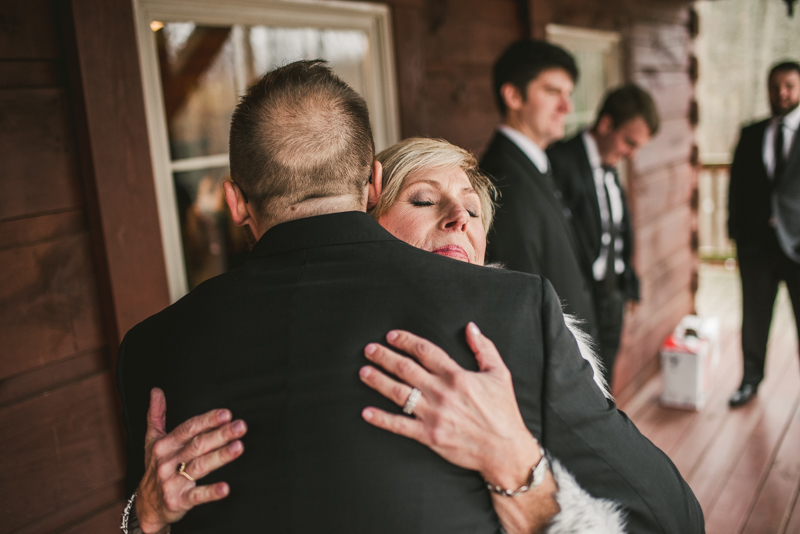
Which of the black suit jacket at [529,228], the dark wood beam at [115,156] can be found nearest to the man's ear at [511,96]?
the black suit jacket at [529,228]

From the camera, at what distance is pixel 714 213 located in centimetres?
780

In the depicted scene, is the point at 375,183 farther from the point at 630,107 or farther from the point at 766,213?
the point at 766,213

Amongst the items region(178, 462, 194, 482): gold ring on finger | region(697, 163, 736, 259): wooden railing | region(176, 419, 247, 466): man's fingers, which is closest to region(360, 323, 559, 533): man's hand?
region(176, 419, 247, 466): man's fingers

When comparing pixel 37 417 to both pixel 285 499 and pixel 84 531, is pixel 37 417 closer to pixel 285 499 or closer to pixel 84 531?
pixel 84 531

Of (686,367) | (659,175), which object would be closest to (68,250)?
(686,367)

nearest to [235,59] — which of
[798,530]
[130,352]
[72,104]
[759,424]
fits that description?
[72,104]

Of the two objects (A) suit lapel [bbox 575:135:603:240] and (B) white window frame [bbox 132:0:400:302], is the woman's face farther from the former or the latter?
(A) suit lapel [bbox 575:135:603:240]

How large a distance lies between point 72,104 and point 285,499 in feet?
3.79

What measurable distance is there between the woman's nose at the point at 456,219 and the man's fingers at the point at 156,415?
719mm

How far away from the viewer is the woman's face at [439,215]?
1.38 m

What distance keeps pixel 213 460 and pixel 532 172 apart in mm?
1757

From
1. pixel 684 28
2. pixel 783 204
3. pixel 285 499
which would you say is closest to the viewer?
pixel 285 499

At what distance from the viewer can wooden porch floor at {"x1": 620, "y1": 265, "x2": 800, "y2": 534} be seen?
9.17ft

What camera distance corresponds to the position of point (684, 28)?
211 inches
